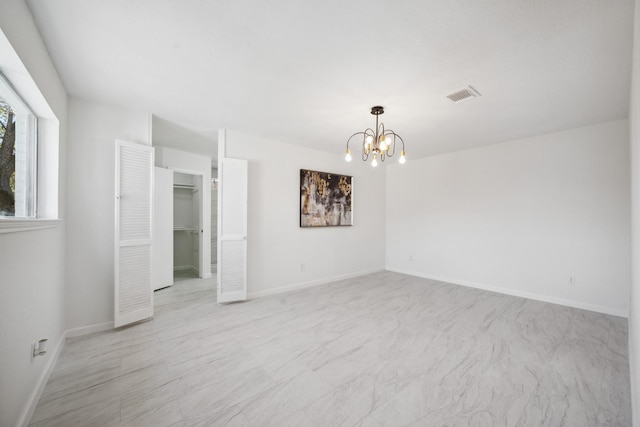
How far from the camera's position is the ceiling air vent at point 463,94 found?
8.25ft

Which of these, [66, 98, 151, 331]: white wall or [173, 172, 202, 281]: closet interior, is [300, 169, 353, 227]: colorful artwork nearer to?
[66, 98, 151, 331]: white wall

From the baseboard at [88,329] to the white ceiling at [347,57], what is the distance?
254 centimetres

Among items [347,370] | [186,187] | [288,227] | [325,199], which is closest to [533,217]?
[325,199]

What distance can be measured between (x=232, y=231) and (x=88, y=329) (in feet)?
6.21

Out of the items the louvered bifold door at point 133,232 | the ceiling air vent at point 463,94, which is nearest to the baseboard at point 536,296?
the ceiling air vent at point 463,94

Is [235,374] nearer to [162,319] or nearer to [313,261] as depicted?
[162,319]

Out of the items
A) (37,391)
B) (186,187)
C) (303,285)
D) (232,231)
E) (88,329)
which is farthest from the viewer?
(186,187)

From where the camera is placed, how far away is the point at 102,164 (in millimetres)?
2867

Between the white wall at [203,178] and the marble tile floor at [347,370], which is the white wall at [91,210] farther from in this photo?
the white wall at [203,178]

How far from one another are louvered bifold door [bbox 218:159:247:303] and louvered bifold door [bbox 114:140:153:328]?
2.91ft

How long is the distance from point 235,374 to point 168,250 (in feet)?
11.1

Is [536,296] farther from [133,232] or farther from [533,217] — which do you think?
[133,232]

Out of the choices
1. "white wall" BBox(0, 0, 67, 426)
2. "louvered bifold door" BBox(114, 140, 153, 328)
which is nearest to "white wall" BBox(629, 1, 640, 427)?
"white wall" BBox(0, 0, 67, 426)

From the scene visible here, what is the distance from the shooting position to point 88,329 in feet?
9.18
